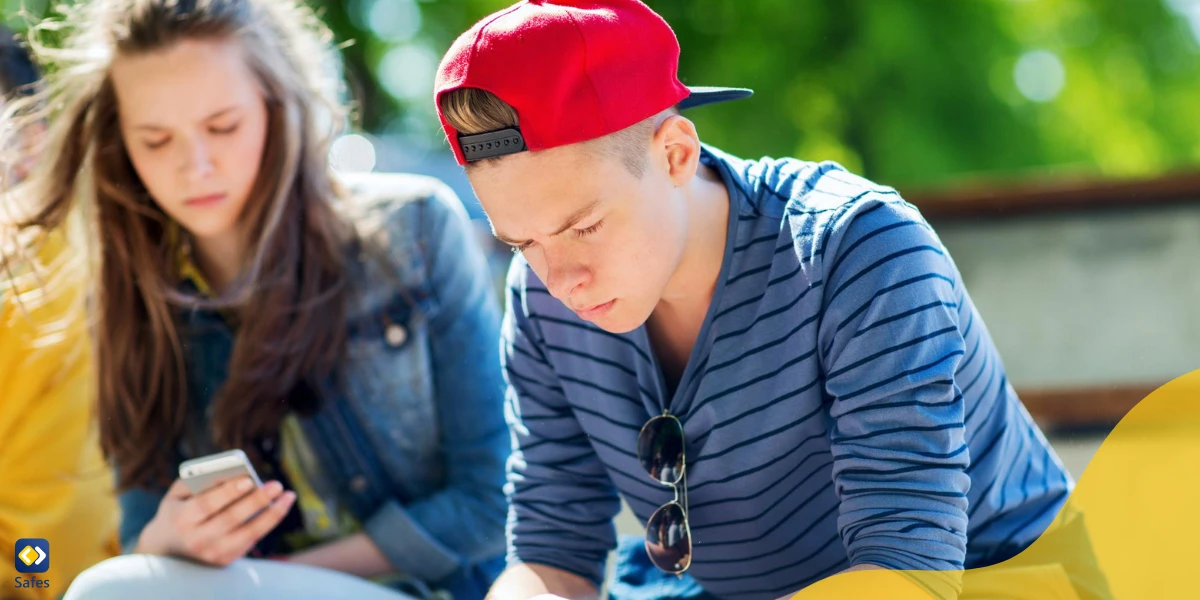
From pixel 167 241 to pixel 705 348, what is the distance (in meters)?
1.11

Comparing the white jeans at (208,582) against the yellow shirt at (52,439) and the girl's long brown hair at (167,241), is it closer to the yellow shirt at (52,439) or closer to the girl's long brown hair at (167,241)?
the girl's long brown hair at (167,241)

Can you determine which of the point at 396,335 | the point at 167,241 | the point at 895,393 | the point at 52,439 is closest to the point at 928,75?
Result: the point at 396,335

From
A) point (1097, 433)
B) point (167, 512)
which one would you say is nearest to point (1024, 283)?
point (1097, 433)

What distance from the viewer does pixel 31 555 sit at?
6.37 ft

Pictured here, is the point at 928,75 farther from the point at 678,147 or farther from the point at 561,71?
the point at 561,71

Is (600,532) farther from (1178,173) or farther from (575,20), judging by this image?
(1178,173)

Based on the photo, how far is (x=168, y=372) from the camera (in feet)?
6.43

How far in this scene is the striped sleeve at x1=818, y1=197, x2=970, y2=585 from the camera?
1.20m

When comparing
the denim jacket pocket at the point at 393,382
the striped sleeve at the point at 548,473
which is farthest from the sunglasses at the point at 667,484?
the denim jacket pocket at the point at 393,382

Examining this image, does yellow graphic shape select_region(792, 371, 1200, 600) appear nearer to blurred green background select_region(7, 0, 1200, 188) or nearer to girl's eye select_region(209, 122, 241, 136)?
girl's eye select_region(209, 122, 241, 136)

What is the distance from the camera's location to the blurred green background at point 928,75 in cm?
663

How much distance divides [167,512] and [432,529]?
1.40 ft

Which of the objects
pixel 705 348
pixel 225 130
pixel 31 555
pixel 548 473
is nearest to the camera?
pixel 705 348

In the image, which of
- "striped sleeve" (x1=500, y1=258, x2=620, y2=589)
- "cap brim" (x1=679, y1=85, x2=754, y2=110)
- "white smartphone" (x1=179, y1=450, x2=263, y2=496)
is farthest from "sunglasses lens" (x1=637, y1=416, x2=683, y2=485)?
"white smartphone" (x1=179, y1=450, x2=263, y2=496)
